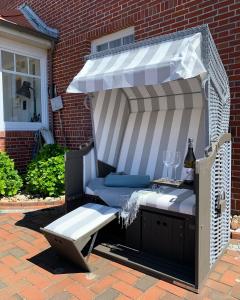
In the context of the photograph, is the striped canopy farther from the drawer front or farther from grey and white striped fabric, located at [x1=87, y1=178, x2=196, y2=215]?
the drawer front

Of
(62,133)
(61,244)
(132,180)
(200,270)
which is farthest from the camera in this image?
(62,133)

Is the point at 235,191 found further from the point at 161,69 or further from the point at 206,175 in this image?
the point at 161,69

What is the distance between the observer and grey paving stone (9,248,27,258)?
10.6 ft

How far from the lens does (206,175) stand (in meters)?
2.58

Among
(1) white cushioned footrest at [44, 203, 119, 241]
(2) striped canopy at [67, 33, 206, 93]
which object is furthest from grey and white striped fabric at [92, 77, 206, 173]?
(1) white cushioned footrest at [44, 203, 119, 241]

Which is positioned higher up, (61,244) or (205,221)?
(205,221)

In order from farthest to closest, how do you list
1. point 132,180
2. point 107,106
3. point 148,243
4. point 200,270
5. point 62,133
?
point 62,133 → point 107,106 → point 132,180 → point 148,243 → point 200,270

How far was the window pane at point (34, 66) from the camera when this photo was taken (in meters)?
6.62

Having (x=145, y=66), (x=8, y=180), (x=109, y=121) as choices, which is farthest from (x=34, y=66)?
(x=145, y=66)

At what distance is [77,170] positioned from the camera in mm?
3891

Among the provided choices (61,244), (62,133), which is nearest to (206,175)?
(61,244)

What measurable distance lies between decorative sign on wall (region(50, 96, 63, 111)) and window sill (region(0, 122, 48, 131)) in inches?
20.1

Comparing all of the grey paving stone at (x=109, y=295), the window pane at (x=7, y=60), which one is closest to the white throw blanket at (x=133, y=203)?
the grey paving stone at (x=109, y=295)

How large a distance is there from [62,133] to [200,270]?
464 cm
